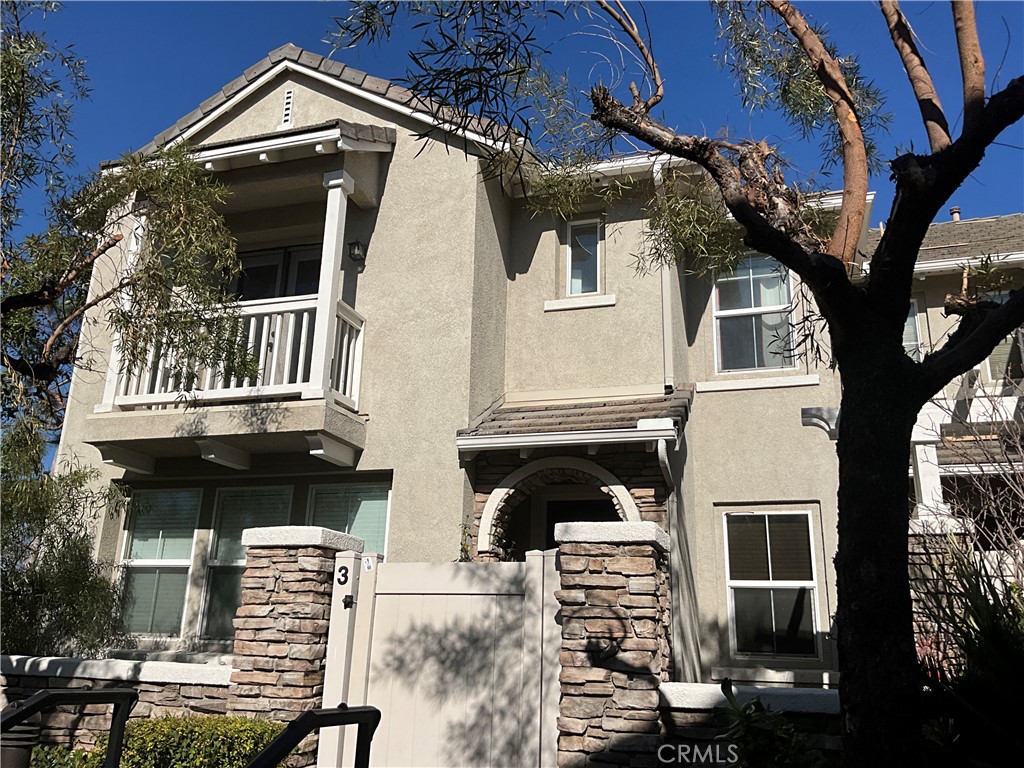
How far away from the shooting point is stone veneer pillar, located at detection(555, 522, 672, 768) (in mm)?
5977

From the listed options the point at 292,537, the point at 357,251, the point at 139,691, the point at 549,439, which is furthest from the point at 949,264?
the point at 139,691

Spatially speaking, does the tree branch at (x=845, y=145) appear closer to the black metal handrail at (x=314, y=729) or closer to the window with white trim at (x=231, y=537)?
the black metal handrail at (x=314, y=729)

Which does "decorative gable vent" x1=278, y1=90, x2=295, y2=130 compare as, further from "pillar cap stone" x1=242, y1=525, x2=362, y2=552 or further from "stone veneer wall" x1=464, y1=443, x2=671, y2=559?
"pillar cap stone" x1=242, y1=525, x2=362, y2=552

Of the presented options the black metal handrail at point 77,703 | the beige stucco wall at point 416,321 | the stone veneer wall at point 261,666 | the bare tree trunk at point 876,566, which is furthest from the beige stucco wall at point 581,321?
the black metal handrail at point 77,703

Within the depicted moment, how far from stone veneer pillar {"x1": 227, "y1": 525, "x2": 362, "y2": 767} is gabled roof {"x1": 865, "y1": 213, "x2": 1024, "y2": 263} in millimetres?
8690

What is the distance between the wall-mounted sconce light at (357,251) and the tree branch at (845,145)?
20.3 feet

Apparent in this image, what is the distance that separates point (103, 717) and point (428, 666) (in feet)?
9.48

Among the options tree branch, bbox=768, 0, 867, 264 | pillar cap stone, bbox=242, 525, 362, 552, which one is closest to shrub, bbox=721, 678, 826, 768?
tree branch, bbox=768, 0, 867, 264

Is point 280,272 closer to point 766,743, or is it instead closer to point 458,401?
point 458,401

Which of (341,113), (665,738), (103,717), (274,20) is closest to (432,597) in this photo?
(665,738)

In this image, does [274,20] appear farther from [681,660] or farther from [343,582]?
[681,660]

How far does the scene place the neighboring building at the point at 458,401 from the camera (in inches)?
384

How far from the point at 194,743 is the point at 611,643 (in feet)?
10.8

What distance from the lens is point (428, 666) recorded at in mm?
7055
